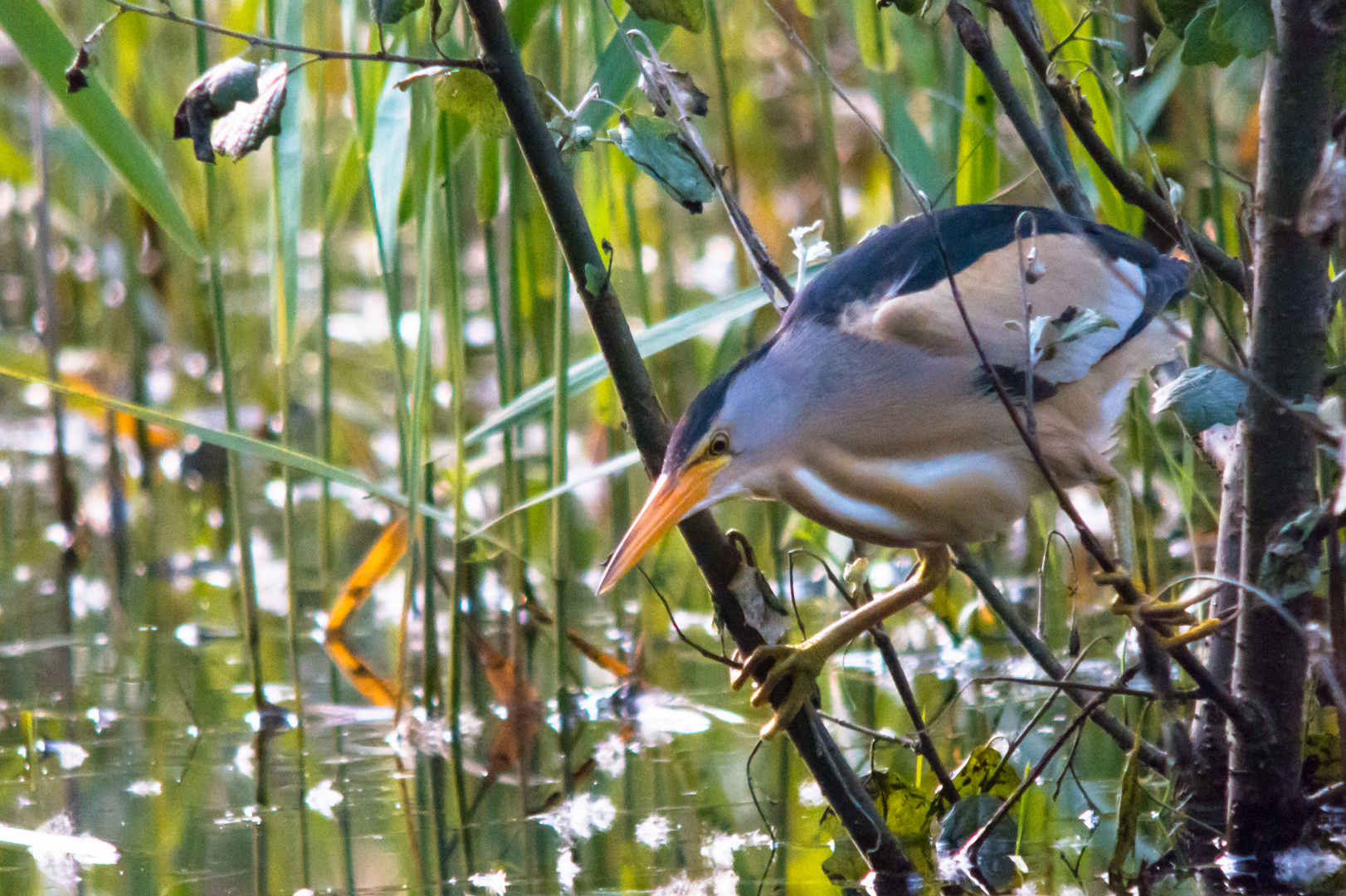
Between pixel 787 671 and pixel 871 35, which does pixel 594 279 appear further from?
pixel 871 35

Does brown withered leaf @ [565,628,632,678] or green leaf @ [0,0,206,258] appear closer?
green leaf @ [0,0,206,258]

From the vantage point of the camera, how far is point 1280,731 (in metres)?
1.43

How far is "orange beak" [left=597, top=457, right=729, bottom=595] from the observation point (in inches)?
54.7

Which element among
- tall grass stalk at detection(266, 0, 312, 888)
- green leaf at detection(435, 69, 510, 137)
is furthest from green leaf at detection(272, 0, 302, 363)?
green leaf at detection(435, 69, 510, 137)

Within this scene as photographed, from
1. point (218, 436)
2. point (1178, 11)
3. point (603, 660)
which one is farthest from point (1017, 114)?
point (603, 660)

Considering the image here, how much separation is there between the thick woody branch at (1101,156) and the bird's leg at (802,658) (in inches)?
17.4

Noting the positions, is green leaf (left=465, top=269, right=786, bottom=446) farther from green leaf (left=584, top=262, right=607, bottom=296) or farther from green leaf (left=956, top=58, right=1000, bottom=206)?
green leaf (left=584, top=262, right=607, bottom=296)

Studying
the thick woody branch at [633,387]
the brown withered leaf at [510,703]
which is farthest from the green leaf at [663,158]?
the brown withered leaf at [510,703]

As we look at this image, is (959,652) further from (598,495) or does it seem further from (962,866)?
(598,495)

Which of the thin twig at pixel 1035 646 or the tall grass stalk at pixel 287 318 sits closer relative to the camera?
the thin twig at pixel 1035 646

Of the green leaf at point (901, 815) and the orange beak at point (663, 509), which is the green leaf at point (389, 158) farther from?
the green leaf at point (901, 815)

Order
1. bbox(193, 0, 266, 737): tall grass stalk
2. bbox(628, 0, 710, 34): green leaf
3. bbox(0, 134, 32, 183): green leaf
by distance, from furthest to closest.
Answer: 1. bbox(0, 134, 32, 183): green leaf
2. bbox(193, 0, 266, 737): tall grass stalk
3. bbox(628, 0, 710, 34): green leaf

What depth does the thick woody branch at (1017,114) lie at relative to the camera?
1525mm

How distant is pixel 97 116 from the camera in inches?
73.4
